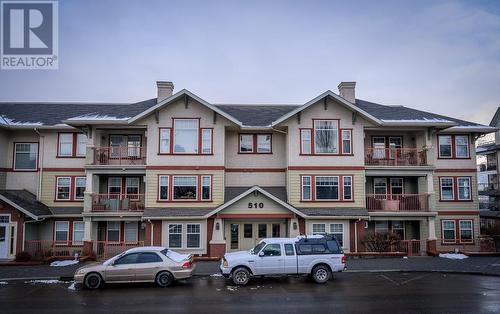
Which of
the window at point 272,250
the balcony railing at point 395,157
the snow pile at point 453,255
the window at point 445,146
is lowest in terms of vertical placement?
the snow pile at point 453,255

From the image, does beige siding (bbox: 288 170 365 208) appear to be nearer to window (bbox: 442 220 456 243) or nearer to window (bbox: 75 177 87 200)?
window (bbox: 442 220 456 243)

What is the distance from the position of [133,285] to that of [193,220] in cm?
748

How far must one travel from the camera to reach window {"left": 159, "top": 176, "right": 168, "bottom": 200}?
23.5 metres

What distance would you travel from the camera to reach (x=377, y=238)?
2288cm

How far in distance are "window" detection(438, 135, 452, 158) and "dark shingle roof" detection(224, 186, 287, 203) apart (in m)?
10.8

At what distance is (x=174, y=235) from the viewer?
75.4 ft

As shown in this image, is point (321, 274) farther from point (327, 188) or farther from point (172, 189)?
point (172, 189)

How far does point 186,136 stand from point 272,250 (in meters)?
10.8

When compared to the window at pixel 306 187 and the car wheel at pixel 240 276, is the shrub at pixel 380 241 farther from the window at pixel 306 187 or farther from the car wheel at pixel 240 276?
the car wheel at pixel 240 276

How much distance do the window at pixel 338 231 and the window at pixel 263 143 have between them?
19.9ft

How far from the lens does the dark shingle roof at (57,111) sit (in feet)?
82.0

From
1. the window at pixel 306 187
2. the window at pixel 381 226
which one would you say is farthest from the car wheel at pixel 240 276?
the window at pixel 381 226

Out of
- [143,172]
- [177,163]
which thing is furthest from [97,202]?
[177,163]

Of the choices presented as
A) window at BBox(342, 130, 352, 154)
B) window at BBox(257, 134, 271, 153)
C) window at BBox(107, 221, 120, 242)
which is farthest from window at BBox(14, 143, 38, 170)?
window at BBox(342, 130, 352, 154)
